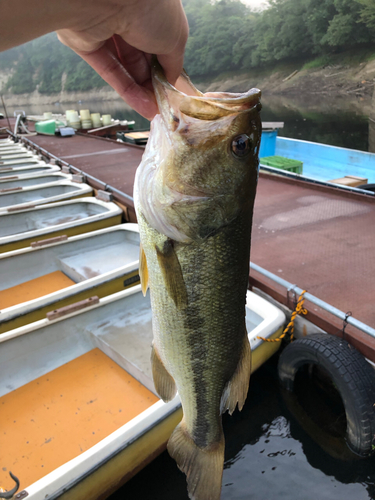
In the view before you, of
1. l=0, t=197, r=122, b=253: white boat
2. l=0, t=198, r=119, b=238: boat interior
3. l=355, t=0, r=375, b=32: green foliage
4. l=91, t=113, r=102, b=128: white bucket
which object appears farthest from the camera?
l=355, t=0, r=375, b=32: green foliage

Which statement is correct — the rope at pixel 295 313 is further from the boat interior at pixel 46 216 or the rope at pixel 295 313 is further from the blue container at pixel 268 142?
the blue container at pixel 268 142

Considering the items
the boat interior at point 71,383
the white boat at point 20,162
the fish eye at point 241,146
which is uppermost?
the fish eye at point 241,146

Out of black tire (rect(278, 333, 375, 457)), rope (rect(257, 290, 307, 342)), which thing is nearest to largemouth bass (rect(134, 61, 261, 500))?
black tire (rect(278, 333, 375, 457))

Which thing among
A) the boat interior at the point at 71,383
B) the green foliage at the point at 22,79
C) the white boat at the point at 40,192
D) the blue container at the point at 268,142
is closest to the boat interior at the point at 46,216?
the white boat at the point at 40,192

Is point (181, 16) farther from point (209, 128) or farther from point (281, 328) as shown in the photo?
point (281, 328)

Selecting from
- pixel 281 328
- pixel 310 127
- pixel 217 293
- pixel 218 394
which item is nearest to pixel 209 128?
pixel 217 293

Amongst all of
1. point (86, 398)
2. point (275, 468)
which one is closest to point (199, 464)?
point (86, 398)

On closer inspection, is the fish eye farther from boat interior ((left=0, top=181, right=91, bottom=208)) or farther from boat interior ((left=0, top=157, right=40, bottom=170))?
boat interior ((left=0, top=157, right=40, bottom=170))
